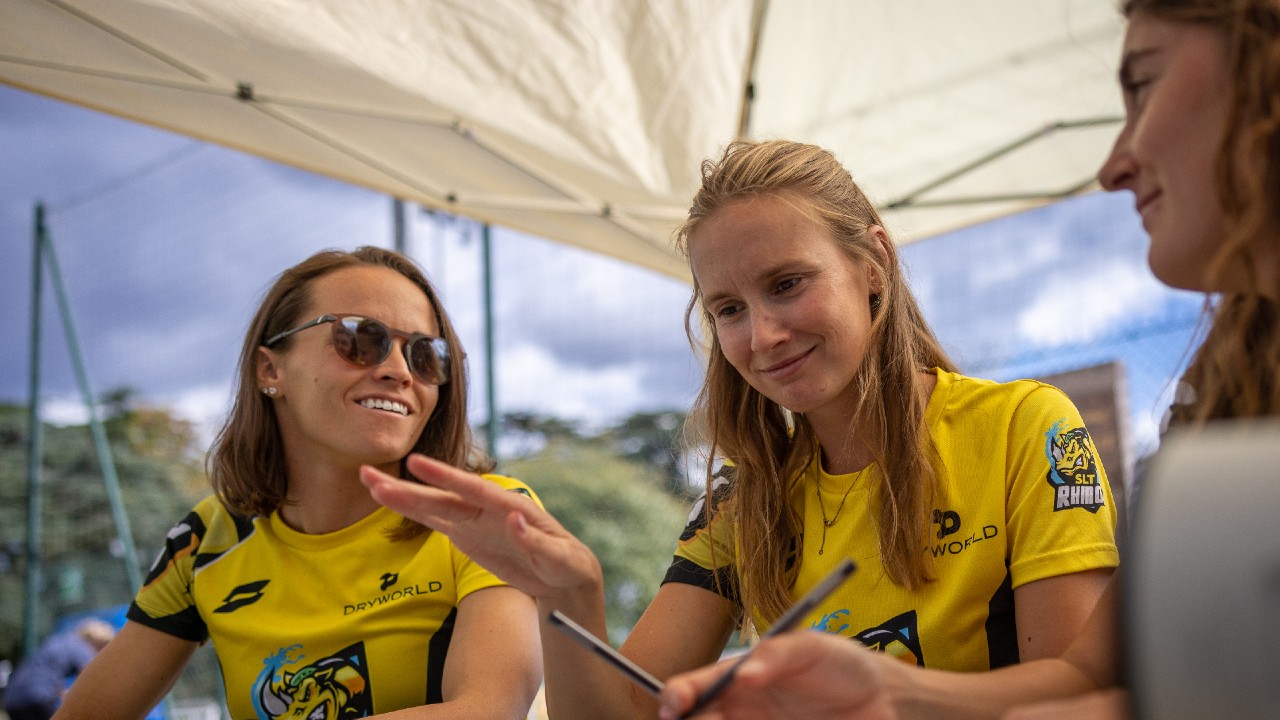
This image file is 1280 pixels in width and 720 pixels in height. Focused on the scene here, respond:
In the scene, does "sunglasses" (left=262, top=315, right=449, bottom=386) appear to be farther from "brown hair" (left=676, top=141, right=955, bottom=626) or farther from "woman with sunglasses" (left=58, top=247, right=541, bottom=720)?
"brown hair" (left=676, top=141, right=955, bottom=626)

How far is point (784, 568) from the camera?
171 centimetres

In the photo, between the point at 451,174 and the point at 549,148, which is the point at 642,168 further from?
the point at 451,174

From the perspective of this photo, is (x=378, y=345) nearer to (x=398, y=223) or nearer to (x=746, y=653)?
(x=746, y=653)

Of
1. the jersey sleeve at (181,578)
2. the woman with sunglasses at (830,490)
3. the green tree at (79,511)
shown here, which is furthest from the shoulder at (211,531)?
the green tree at (79,511)

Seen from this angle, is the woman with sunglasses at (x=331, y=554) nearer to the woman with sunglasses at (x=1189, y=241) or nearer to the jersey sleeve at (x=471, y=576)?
the jersey sleeve at (x=471, y=576)

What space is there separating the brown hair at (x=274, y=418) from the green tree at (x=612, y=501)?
6.39 m

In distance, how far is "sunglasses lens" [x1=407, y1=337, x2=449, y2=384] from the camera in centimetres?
216

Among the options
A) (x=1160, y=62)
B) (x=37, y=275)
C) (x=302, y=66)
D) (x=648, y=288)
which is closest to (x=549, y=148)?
(x=302, y=66)

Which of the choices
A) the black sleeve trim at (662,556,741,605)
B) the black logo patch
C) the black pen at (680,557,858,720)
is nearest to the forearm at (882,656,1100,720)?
the black pen at (680,557,858,720)

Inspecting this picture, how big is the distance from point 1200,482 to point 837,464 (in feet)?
4.10

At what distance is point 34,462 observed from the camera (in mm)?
6191

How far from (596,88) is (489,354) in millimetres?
1631

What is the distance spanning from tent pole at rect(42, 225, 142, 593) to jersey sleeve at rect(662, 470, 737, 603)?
486 centimetres

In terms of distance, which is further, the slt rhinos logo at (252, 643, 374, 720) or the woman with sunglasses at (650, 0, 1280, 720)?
the slt rhinos logo at (252, 643, 374, 720)
